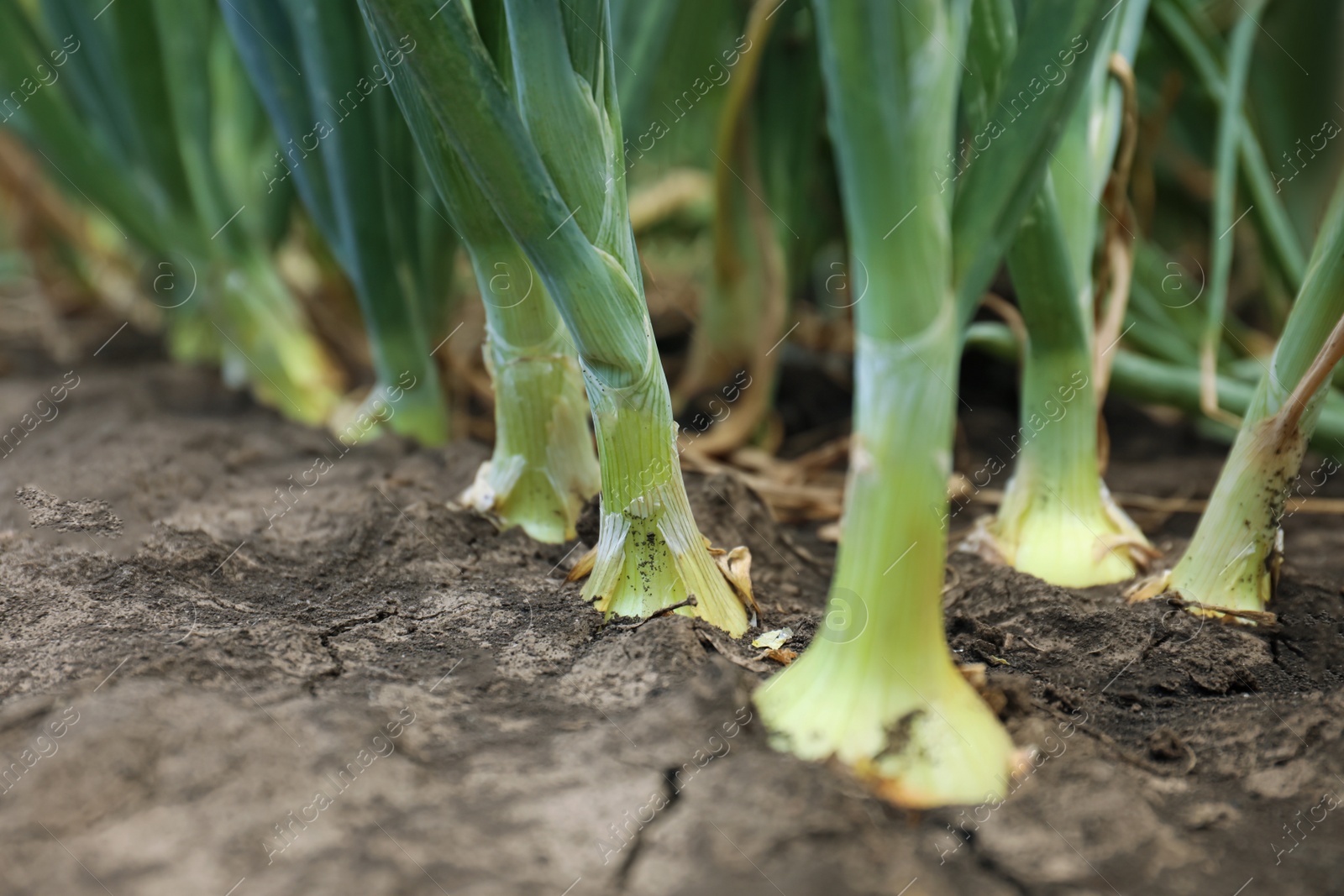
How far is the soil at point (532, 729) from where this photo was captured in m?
0.45

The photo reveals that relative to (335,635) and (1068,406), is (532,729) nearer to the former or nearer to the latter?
(335,635)

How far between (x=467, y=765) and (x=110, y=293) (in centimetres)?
230

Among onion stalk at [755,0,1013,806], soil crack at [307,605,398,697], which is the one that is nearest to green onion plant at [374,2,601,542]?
soil crack at [307,605,398,697]

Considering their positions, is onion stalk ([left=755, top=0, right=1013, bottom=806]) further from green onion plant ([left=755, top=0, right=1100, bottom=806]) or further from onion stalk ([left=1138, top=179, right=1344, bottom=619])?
onion stalk ([left=1138, top=179, right=1344, bottom=619])

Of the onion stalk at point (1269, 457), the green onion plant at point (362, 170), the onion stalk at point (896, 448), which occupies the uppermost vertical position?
the green onion plant at point (362, 170)

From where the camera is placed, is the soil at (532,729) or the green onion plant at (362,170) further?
the green onion plant at (362,170)

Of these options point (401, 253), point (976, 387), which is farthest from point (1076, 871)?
point (976, 387)

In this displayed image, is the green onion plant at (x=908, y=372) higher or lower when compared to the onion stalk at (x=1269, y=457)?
higher

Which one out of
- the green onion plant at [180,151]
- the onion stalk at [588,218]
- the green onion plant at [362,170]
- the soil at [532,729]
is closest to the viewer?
the soil at [532,729]

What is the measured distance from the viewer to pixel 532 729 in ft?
1.82

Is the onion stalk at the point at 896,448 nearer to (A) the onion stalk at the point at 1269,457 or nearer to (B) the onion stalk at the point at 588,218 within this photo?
(B) the onion stalk at the point at 588,218

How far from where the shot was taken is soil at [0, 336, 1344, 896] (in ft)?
1.48

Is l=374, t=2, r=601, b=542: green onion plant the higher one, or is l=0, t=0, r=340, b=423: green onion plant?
l=0, t=0, r=340, b=423: green onion plant

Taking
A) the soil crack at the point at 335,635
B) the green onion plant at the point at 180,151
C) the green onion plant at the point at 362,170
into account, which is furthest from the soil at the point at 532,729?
the green onion plant at the point at 180,151
